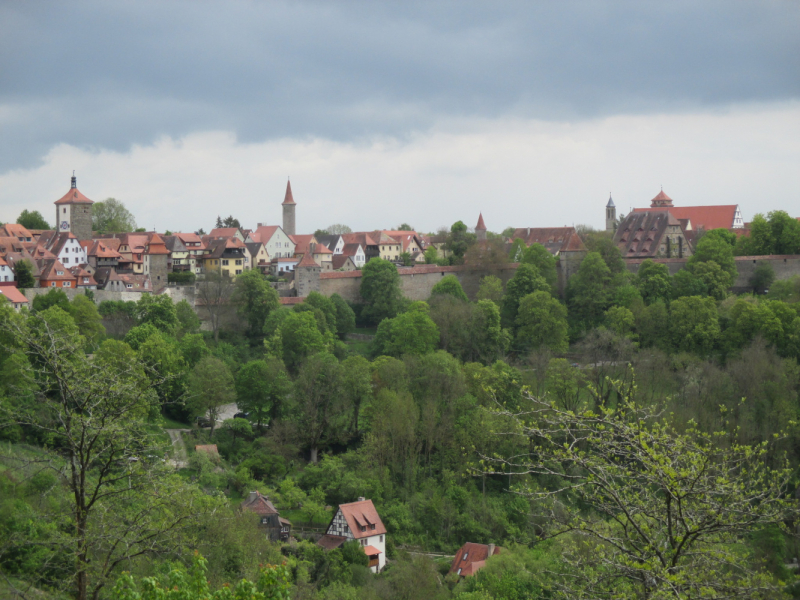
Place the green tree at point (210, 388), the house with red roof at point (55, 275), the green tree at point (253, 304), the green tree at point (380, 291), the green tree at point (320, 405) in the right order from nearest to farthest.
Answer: the green tree at point (210, 388) < the green tree at point (320, 405) < the house with red roof at point (55, 275) < the green tree at point (253, 304) < the green tree at point (380, 291)

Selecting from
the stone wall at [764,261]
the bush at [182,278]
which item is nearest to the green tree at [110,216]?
the bush at [182,278]

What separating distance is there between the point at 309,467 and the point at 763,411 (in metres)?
19.1

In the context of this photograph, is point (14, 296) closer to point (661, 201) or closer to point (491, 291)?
point (491, 291)

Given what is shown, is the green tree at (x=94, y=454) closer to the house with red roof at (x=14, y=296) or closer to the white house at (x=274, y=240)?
the house with red roof at (x=14, y=296)

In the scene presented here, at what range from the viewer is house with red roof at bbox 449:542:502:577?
91.2 ft

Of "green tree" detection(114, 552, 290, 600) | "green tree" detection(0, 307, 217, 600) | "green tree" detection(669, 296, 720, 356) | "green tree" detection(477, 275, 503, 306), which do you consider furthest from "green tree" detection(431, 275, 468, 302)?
"green tree" detection(114, 552, 290, 600)

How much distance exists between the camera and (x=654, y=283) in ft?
168

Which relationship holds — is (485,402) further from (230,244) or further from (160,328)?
(230,244)

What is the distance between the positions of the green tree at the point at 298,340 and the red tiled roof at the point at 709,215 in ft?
140

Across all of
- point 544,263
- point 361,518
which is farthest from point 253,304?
point 361,518

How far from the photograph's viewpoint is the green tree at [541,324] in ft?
157

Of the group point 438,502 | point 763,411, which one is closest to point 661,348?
point 763,411

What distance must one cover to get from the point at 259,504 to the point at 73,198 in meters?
35.2

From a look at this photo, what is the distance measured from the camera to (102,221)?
77.4 metres
